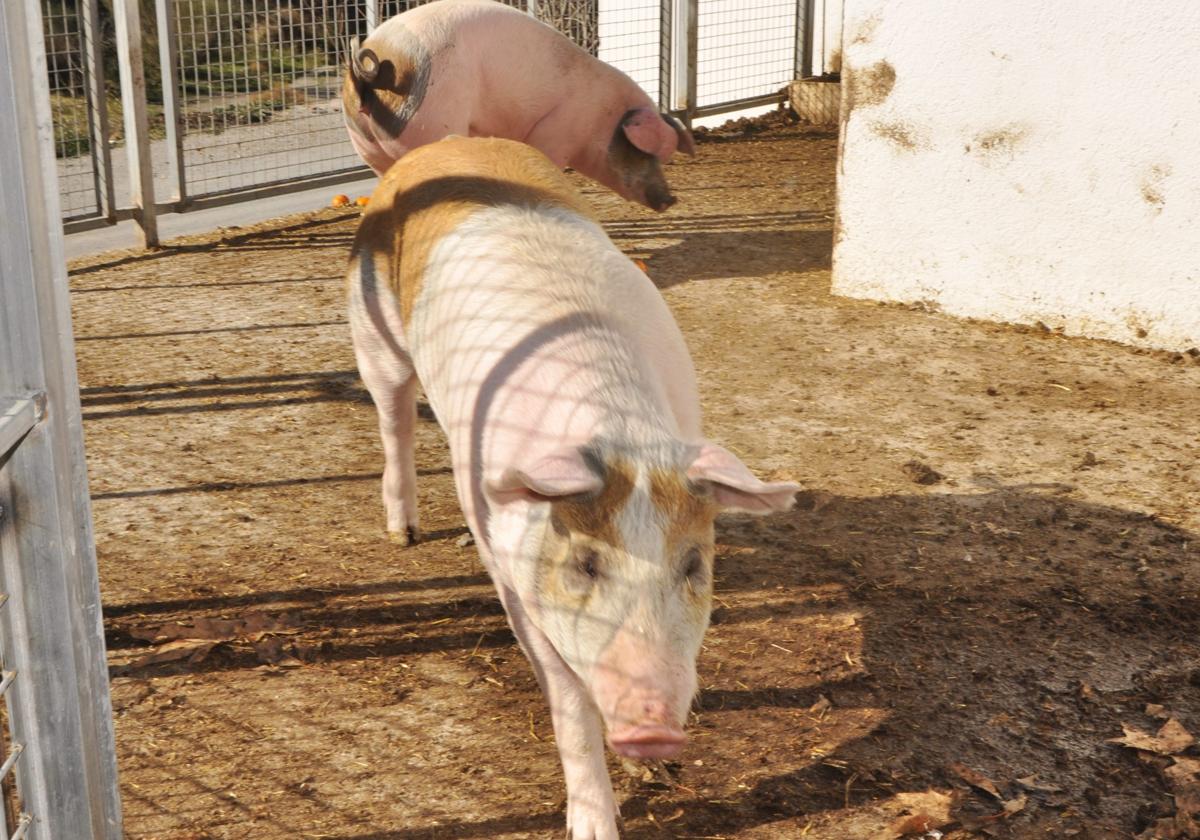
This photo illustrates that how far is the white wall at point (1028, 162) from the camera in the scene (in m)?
6.19

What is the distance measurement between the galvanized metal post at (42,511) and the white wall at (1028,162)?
5.25m

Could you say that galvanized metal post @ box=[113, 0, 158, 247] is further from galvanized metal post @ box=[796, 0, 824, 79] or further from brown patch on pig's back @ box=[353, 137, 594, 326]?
galvanized metal post @ box=[796, 0, 824, 79]

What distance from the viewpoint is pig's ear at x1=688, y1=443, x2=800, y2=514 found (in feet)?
9.18

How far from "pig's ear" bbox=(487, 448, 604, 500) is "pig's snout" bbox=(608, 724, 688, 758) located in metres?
0.47

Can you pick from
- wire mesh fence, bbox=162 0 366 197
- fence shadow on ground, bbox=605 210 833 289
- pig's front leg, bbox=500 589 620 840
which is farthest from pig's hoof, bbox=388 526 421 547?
wire mesh fence, bbox=162 0 366 197

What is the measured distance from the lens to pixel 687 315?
715 centimetres

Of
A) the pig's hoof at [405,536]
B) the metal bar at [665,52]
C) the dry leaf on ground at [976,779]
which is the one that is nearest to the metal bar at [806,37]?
the metal bar at [665,52]

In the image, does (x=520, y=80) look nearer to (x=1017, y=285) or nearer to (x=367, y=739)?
(x=1017, y=285)

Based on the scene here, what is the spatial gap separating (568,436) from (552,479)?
1.06 ft

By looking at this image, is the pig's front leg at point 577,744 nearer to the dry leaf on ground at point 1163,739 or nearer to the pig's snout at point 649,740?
the pig's snout at point 649,740

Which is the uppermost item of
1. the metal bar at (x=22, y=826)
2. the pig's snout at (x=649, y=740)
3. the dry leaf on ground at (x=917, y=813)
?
the metal bar at (x=22, y=826)

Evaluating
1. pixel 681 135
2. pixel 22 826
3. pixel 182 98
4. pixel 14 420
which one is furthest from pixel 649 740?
pixel 182 98

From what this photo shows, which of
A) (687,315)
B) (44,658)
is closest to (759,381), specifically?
(687,315)

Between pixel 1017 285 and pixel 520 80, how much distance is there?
255 centimetres
